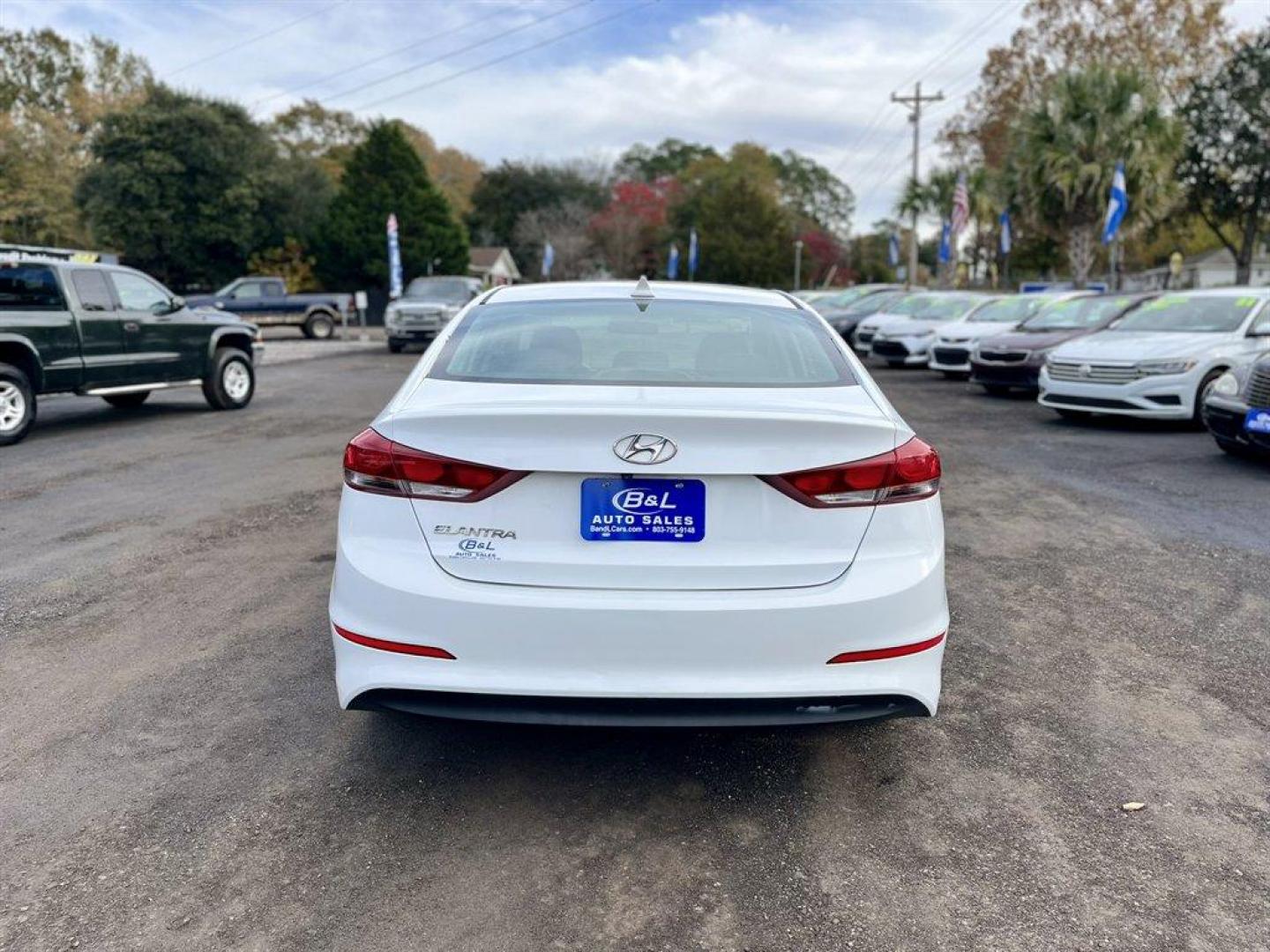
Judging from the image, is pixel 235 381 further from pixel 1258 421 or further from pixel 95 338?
→ pixel 1258 421

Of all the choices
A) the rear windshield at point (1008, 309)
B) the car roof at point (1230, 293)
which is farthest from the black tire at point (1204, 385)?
the rear windshield at point (1008, 309)

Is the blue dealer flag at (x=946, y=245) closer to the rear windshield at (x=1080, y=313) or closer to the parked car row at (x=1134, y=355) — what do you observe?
the parked car row at (x=1134, y=355)

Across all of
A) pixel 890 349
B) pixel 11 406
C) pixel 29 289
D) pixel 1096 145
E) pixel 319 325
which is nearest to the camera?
pixel 11 406

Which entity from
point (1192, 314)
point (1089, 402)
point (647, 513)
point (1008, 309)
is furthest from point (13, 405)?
point (1008, 309)

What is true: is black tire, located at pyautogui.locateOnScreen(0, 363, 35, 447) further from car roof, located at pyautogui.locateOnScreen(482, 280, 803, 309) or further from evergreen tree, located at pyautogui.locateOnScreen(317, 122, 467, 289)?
evergreen tree, located at pyautogui.locateOnScreen(317, 122, 467, 289)

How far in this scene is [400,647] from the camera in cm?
289

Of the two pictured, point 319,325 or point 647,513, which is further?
point 319,325

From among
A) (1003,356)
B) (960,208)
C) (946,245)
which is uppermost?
(960,208)

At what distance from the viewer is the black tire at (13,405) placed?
10.1 metres

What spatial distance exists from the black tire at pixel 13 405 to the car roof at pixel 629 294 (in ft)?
26.5

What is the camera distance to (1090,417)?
12352 mm

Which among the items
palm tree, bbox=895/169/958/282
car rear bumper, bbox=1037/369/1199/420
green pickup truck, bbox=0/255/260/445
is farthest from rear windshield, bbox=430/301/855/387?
palm tree, bbox=895/169/958/282

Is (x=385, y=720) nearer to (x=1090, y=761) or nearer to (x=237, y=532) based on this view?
(x=1090, y=761)

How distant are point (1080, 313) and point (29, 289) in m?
13.9
